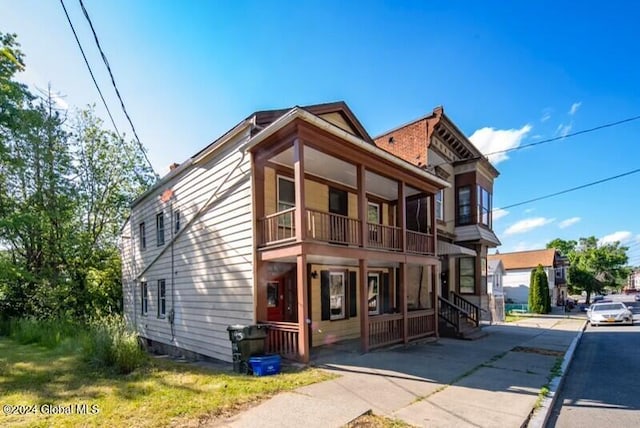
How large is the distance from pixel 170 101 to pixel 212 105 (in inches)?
68.2

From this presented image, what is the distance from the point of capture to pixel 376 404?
5.60 meters

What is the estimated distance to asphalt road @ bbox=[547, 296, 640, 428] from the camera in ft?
17.3

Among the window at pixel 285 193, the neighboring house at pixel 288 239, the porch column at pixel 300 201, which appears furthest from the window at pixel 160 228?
the porch column at pixel 300 201

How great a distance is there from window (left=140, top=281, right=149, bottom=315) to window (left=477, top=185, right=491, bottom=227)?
1562 cm

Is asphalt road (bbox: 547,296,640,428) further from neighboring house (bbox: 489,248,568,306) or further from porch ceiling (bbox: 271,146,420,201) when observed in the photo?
neighboring house (bbox: 489,248,568,306)

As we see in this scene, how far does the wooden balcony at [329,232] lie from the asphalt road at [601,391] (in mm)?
5169

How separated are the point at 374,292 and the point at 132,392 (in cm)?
918

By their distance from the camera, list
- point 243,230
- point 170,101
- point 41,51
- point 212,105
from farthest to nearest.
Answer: point 212,105
point 243,230
point 170,101
point 41,51

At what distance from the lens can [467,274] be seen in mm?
17656

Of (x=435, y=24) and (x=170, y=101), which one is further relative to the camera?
(x=435, y=24)

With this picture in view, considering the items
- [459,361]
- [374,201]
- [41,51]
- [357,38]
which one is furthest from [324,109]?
[459,361]

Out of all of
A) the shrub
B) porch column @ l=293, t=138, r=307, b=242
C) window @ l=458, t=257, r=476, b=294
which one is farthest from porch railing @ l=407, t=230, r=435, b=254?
the shrub

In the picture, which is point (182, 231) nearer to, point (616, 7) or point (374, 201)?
point (374, 201)

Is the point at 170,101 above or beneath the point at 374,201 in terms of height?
above
